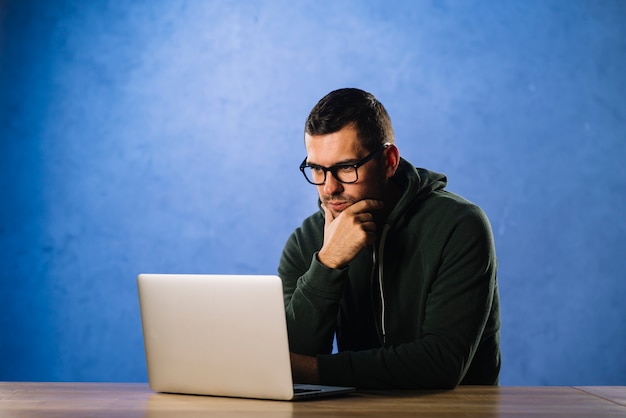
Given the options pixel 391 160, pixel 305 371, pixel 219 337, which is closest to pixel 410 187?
pixel 391 160

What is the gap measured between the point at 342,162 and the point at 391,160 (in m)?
0.17

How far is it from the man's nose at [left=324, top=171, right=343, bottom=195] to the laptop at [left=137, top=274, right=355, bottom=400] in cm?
58

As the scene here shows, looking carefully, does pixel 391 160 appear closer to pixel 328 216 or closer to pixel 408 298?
pixel 328 216

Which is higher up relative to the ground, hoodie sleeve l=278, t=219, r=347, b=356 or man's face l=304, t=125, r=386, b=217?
man's face l=304, t=125, r=386, b=217

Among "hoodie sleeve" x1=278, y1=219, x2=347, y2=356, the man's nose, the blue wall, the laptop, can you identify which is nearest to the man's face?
the man's nose

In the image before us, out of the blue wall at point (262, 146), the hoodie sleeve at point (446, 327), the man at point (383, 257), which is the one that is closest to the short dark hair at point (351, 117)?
the man at point (383, 257)

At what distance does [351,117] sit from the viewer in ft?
6.48

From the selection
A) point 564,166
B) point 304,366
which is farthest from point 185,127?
point 304,366

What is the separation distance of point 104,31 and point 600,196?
2.33 metres

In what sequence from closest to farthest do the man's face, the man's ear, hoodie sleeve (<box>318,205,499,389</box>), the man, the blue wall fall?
hoodie sleeve (<box>318,205,499,389</box>), the man, the man's face, the man's ear, the blue wall

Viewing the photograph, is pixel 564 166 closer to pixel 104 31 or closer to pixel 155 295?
pixel 104 31

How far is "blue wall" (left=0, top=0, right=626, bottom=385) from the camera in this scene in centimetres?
367

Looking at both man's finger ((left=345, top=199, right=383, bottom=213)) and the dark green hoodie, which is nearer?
the dark green hoodie

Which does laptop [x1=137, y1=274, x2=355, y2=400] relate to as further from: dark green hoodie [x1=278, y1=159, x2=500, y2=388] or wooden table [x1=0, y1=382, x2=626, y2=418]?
dark green hoodie [x1=278, y1=159, x2=500, y2=388]
